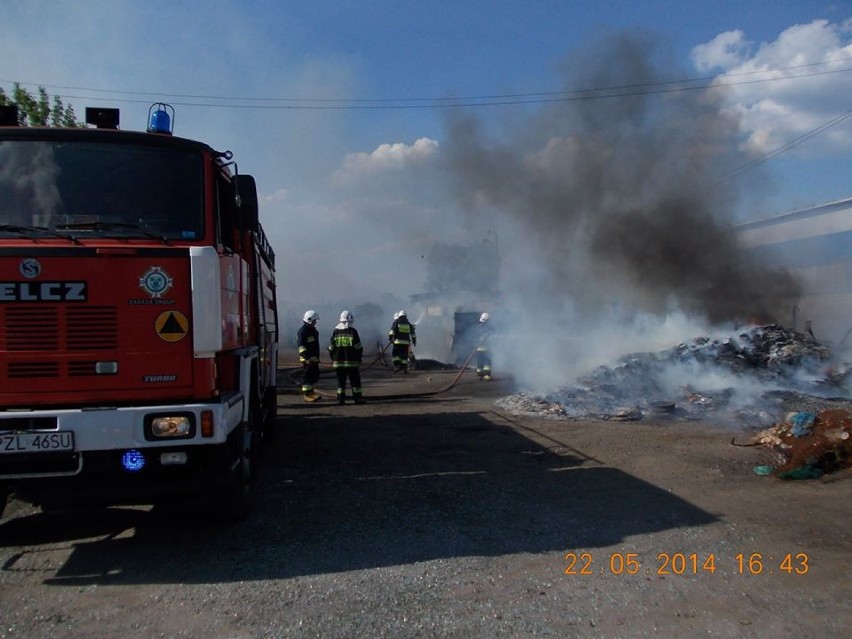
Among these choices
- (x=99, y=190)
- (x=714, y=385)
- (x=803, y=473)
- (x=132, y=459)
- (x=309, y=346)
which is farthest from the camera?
(x=714, y=385)

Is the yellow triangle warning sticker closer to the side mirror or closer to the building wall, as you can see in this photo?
the side mirror

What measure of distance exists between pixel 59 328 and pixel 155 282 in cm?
60

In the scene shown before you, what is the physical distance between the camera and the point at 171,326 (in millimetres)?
4051

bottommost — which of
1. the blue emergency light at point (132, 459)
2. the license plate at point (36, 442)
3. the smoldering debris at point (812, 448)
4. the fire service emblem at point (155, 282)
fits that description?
the smoldering debris at point (812, 448)

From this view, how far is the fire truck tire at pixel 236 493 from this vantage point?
15.2 feet

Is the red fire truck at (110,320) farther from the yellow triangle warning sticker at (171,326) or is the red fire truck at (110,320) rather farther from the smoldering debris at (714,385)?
the smoldering debris at (714,385)

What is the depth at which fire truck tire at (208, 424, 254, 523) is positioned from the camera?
4.64 m

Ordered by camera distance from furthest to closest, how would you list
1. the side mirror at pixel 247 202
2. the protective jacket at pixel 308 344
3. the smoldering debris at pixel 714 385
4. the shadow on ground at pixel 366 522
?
1. the protective jacket at pixel 308 344
2. the smoldering debris at pixel 714 385
3. the side mirror at pixel 247 202
4. the shadow on ground at pixel 366 522

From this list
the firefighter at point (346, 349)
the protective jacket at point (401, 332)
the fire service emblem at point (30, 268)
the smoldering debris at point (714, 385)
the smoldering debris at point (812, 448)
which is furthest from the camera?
the protective jacket at point (401, 332)

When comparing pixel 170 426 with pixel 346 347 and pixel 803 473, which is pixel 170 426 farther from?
pixel 346 347

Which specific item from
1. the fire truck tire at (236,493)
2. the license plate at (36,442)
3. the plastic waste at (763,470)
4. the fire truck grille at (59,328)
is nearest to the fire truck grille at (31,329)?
the fire truck grille at (59,328)

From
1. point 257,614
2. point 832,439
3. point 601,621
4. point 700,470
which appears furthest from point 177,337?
point 832,439

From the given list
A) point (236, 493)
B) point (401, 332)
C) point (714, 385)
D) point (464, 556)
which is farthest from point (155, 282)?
point (401, 332)

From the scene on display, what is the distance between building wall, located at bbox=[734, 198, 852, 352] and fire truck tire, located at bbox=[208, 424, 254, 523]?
62.7ft
